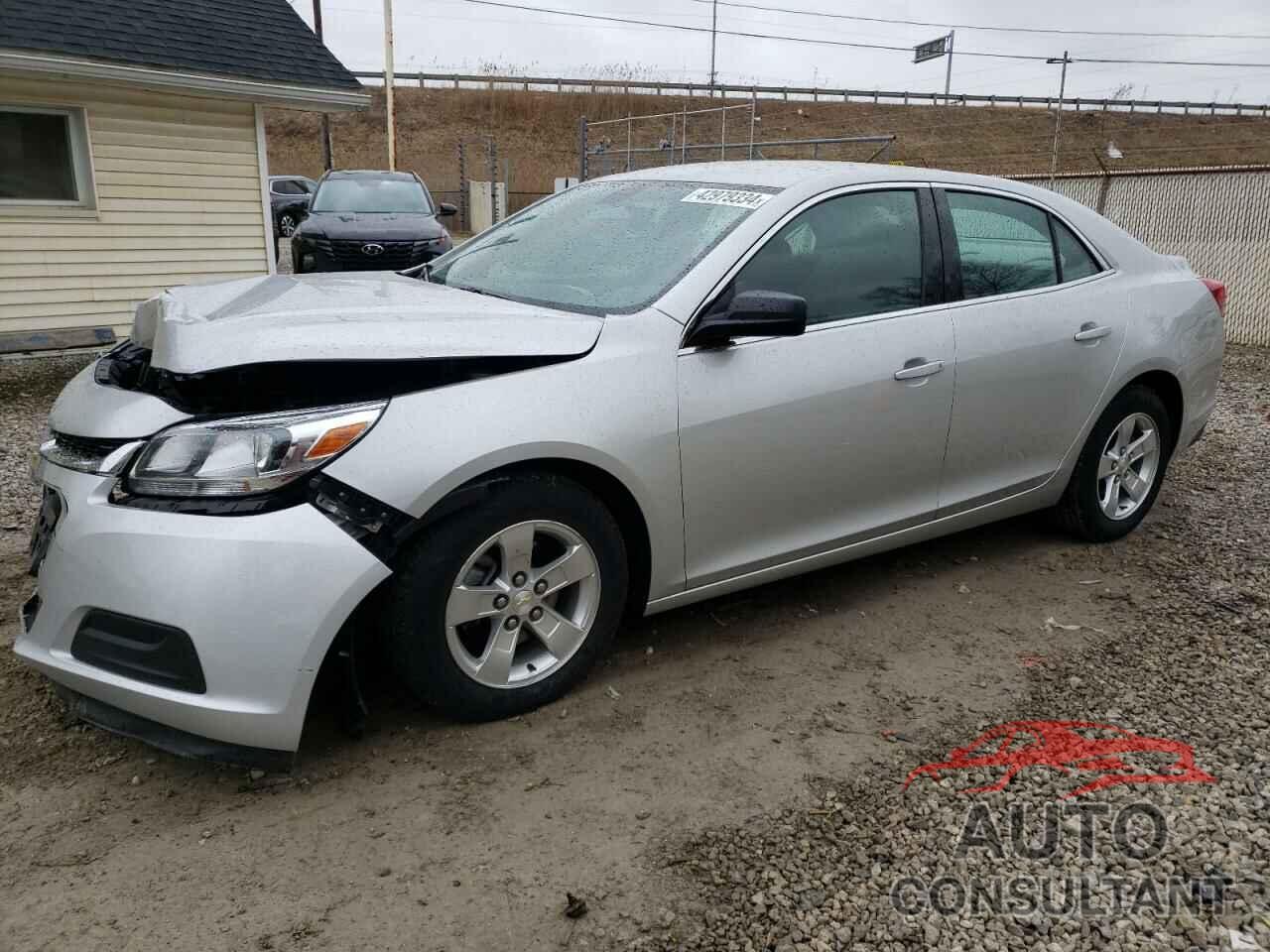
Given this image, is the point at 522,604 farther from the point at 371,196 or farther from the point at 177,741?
the point at 371,196

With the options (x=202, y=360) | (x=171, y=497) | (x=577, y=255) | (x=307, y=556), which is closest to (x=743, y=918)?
(x=307, y=556)

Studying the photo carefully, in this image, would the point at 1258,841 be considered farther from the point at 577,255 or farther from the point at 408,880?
the point at 577,255

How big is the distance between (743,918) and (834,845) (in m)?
0.38

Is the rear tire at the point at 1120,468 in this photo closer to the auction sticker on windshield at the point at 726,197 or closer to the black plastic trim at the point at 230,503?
the auction sticker on windshield at the point at 726,197

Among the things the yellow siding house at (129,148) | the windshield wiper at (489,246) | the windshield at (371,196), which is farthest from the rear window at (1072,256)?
the windshield at (371,196)

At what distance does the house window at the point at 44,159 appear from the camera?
9.20 metres

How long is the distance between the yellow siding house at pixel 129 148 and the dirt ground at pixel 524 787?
258 inches

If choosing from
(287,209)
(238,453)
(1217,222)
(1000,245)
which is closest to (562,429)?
(238,453)

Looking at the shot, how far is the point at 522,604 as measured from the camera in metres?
2.99

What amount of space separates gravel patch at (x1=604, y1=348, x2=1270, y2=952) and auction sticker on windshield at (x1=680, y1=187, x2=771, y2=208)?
6.27ft

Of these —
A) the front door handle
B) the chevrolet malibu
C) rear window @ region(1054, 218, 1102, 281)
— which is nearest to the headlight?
the chevrolet malibu

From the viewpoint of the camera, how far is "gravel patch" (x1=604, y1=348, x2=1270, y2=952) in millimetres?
2279

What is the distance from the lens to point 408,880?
2414 mm

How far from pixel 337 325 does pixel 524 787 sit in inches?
54.4
